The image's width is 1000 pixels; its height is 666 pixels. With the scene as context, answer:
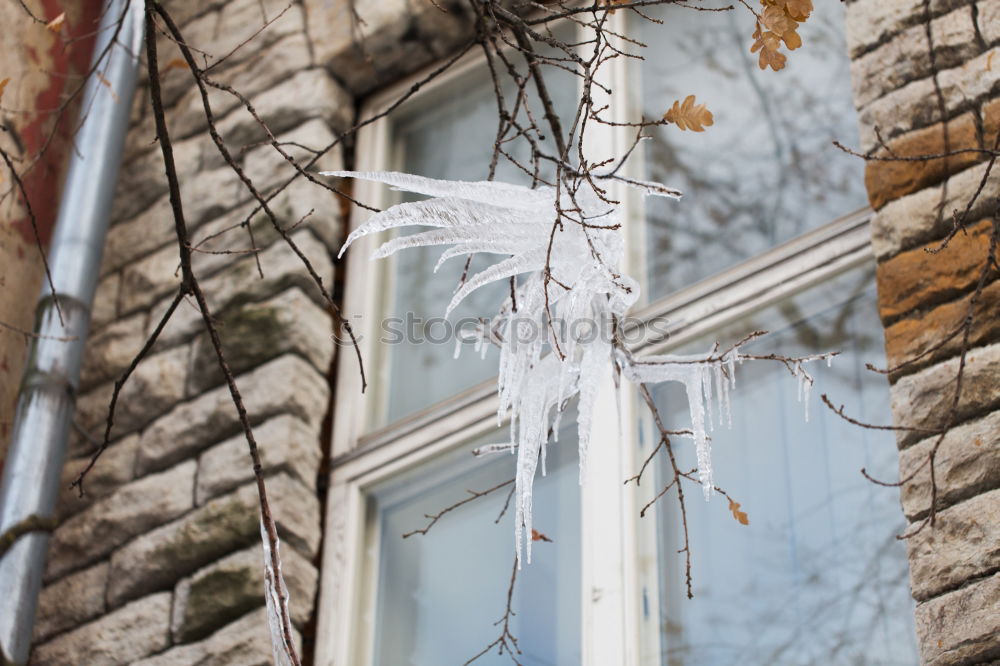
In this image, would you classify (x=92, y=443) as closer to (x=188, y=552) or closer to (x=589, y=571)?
(x=188, y=552)

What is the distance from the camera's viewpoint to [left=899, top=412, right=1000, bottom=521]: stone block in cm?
232

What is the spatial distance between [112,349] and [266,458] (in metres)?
0.82

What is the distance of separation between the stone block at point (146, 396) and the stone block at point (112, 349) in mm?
78

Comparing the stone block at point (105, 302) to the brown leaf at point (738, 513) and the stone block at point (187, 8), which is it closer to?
the stone block at point (187, 8)

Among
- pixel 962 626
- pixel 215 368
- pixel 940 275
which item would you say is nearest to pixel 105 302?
pixel 215 368

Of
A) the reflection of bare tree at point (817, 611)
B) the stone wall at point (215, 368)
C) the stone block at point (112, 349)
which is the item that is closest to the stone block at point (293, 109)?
the stone wall at point (215, 368)

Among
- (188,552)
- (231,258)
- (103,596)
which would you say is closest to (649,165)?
(231,258)

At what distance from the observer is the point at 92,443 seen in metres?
3.71

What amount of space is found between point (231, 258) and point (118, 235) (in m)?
0.58

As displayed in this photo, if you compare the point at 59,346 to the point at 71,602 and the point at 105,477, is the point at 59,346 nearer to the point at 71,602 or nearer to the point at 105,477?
the point at 105,477

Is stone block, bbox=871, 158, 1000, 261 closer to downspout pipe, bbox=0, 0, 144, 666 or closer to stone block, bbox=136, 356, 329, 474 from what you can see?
stone block, bbox=136, 356, 329, 474

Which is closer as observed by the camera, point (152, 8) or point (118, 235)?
point (152, 8)

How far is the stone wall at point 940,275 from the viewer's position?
2.26 metres

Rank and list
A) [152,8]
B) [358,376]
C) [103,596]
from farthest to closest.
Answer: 1. [358,376]
2. [103,596]
3. [152,8]
